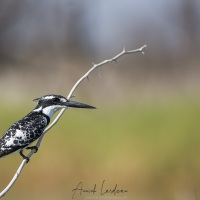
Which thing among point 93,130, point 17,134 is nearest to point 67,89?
point 93,130

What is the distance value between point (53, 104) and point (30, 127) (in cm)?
19

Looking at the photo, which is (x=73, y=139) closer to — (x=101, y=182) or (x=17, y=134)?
(x=101, y=182)

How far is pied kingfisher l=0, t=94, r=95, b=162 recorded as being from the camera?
449cm

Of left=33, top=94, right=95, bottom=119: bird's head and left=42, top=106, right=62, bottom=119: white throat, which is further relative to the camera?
left=42, top=106, right=62, bottom=119: white throat

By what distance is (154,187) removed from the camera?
8086mm

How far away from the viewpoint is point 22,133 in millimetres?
4652

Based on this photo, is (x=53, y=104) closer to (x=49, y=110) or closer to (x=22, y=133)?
(x=49, y=110)

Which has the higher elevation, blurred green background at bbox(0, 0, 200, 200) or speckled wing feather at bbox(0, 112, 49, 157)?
blurred green background at bbox(0, 0, 200, 200)

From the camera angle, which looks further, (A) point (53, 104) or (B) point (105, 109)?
(B) point (105, 109)

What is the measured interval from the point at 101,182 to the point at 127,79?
286cm

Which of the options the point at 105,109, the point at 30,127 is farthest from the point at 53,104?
the point at 105,109

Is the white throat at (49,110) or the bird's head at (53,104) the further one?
the white throat at (49,110)

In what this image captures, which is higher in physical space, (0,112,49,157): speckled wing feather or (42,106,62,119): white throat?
(42,106,62,119): white throat

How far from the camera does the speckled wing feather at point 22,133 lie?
178 inches
